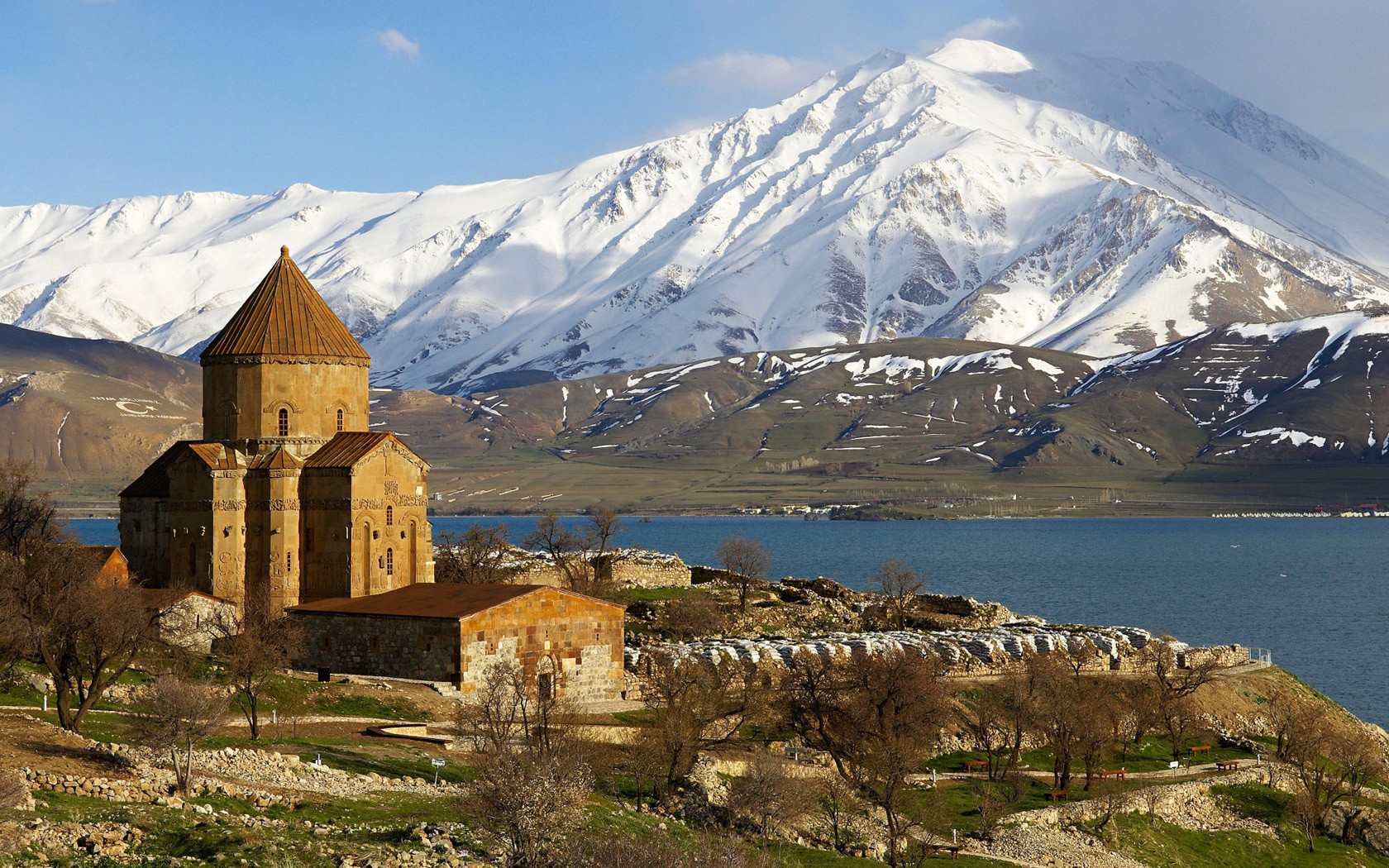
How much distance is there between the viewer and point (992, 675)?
2675 inches

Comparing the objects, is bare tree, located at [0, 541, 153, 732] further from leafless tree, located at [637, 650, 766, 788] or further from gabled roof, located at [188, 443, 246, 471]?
leafless tree, located at [637, 650, 766, 788]

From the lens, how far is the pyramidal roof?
66125 mm

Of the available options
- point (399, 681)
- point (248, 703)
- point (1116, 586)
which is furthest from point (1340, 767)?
point (1116, 586)

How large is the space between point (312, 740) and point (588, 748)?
8108 millimetres

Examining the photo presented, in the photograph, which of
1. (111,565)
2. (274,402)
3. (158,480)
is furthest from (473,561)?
(111,565)

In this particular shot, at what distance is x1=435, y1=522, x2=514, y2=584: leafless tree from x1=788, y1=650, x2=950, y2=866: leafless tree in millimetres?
27583

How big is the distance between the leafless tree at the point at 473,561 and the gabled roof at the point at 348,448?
14178 mm

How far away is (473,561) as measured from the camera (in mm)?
82812

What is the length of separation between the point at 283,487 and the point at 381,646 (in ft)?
30.5

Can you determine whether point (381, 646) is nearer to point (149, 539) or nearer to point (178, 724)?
point (149, 539)

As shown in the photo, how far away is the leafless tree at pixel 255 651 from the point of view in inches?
1900

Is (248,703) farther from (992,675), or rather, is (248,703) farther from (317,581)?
(992,675)

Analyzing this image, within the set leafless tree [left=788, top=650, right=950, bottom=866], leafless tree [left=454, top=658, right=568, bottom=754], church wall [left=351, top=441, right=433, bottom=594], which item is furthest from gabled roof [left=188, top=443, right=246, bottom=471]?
leafless tree [left=788, top=650, right=950, bottom=866]

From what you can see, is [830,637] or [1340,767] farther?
[830,637]
